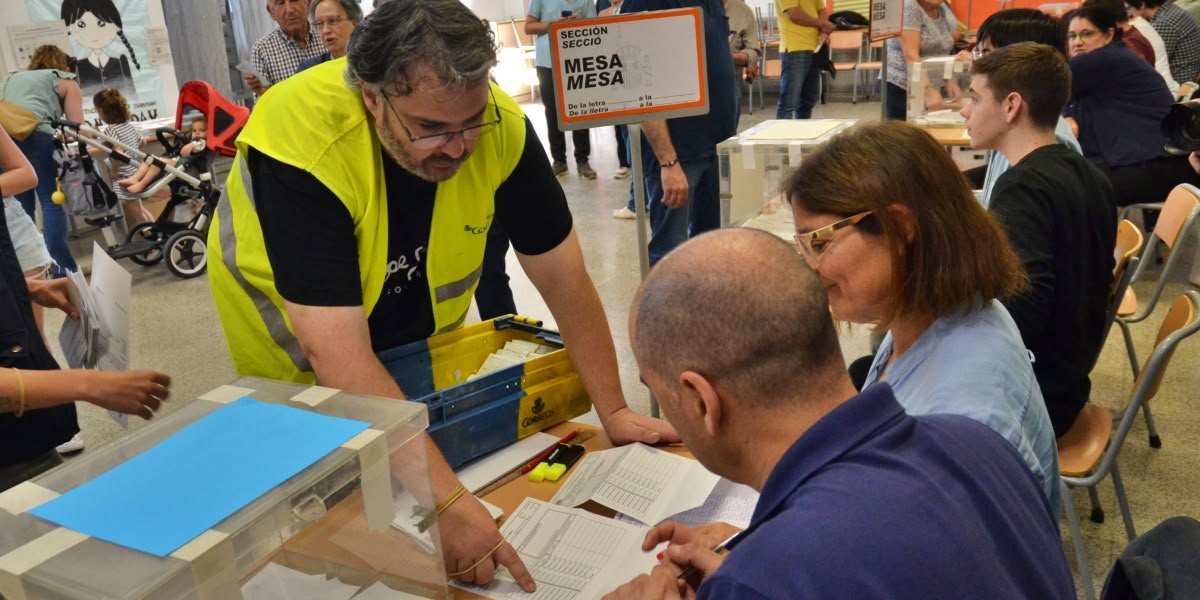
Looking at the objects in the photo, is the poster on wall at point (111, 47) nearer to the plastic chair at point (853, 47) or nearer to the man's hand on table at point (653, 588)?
the plastic chair at point (853, 47)

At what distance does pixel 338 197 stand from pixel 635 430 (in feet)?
Result: 2.20

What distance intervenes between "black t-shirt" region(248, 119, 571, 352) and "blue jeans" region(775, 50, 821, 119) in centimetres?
557

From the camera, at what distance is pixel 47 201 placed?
17.0 feet

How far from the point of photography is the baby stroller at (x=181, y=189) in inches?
208

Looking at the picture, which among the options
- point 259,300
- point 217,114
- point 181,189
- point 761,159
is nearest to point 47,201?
point 181,189

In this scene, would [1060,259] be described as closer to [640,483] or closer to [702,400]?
[640,483]

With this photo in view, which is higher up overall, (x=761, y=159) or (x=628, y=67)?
(x=628, y=67)

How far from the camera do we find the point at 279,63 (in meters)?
4.64

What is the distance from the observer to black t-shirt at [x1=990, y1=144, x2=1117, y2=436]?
201cm

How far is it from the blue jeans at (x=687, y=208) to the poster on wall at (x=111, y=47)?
5414 millimetres

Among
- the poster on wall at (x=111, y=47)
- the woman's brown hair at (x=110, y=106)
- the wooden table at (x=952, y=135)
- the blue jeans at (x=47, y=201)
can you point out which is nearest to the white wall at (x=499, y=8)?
the poster on wall at (x=111, y=47)

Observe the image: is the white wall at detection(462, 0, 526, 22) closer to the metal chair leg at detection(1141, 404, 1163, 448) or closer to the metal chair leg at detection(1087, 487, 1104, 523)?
the metal chair leg at detection(1141, 404, 1163, 448)

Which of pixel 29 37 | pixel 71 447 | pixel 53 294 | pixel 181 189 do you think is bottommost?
pixel 71 447

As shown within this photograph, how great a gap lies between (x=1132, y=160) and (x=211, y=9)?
762 centimetres
